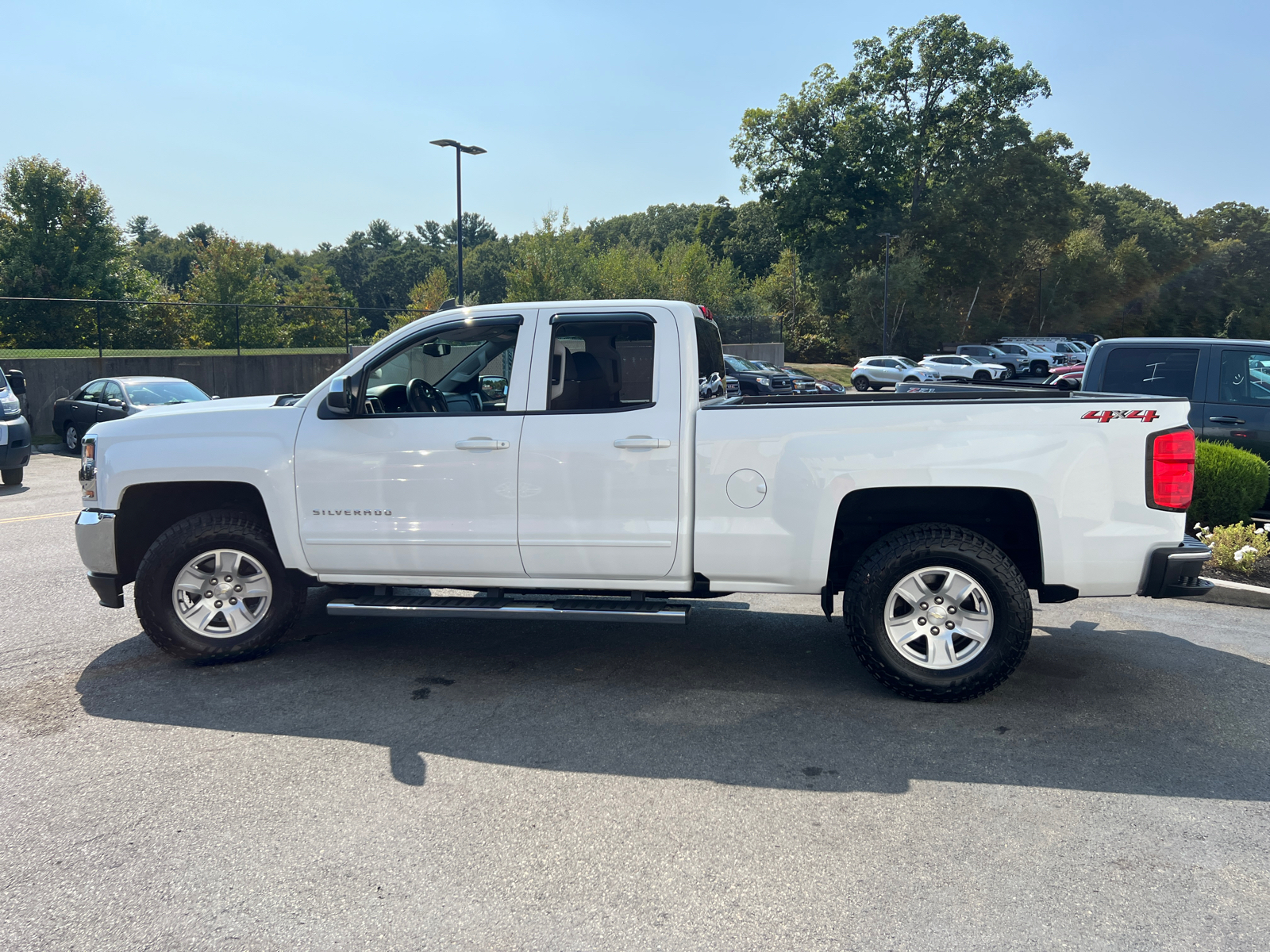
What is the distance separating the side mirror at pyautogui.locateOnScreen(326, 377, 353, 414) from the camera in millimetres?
5102

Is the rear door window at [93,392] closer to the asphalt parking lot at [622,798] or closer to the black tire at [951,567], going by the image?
the asphalt parking lot at [622,798]

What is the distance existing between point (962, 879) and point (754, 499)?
2126 mm

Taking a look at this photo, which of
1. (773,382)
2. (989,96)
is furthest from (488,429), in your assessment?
(989,96)

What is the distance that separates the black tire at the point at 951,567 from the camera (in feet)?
15.2

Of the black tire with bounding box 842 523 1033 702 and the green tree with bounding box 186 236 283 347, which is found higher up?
the green tree with bounding box 186 236 283 347

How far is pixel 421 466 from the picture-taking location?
16.7 ft

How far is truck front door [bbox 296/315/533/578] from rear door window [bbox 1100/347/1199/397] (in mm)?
6279

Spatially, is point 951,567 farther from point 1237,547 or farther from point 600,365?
point 1237,547

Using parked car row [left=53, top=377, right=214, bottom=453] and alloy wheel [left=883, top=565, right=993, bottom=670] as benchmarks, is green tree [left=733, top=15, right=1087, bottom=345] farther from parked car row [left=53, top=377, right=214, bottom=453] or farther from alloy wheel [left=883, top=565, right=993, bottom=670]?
alloy wheel [left=883, top=565, right=993, bottom=670]

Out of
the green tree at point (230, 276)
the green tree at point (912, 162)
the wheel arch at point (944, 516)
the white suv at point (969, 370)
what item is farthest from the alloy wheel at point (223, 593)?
the green tree at point (912, 162)

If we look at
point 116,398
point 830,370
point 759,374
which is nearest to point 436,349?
point 116,398

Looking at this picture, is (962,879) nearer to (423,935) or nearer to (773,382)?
(423,935)

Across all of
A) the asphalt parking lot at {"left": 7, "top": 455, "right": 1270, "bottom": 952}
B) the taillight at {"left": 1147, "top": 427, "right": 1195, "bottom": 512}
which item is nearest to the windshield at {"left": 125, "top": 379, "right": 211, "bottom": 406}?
the asphalt parking lot at {"left": 7, "top": 455, "right": 1270, "bottom": 952}

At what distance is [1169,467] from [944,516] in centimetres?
111
